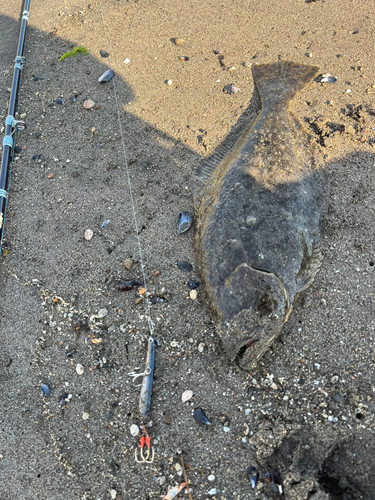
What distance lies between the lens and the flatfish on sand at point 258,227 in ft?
9.26

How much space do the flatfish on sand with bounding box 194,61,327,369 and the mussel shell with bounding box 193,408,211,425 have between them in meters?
0.48

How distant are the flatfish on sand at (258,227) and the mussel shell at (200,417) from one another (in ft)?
1.57

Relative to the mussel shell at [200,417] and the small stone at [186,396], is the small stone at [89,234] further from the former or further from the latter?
the mussel shell at [200,417]

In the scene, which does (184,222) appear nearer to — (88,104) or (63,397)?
(63,397)

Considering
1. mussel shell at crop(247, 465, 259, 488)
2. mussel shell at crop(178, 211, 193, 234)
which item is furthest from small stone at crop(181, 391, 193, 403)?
mussel shell at crop(178, 211, 193, 234)

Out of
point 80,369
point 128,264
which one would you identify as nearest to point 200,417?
point 80,369

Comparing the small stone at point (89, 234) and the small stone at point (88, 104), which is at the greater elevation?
the small stone at point (88, 104)

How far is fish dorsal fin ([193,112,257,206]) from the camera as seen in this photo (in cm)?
371

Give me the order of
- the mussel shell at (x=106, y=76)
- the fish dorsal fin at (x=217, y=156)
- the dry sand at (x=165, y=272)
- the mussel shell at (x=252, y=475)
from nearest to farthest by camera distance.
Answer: the mussel shell at (x=252, y=475) → the dry sand at (x=165, y=272) → the fish dorsal fin at (x=217, y=156) → the mussel shell at (x=106, y=76)

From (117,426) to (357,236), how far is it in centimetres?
262

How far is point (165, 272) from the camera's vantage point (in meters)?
3.45

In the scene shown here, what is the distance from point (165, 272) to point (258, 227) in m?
0.96

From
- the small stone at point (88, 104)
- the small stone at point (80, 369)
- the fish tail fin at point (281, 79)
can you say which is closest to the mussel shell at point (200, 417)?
the small stone at point (80, 369)

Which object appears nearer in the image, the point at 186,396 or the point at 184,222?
the point at 186,396
